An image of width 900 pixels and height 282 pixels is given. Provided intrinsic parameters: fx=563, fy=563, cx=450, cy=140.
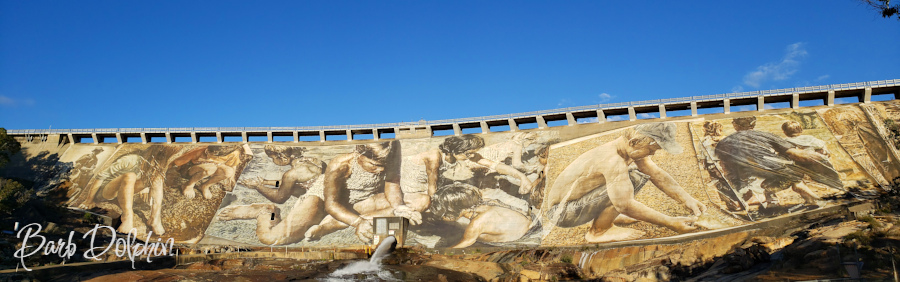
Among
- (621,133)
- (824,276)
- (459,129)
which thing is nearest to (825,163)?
(621,133)

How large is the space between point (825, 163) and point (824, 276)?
1926 centimetres

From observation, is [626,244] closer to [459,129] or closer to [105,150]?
[459,129]

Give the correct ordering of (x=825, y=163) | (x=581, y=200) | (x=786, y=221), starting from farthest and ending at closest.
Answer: (x=581, y=200) < (x=825, y=163) < (x=786, y=221)

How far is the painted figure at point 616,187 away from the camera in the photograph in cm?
3103

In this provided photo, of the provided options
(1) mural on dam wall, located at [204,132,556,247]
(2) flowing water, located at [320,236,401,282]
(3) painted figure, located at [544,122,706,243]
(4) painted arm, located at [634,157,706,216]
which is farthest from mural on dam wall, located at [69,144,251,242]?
(4) painted arm, located at [634,157,706,216]

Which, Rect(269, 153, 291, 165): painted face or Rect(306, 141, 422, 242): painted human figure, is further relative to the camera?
Rect(269, 153, 291, 165): painted face

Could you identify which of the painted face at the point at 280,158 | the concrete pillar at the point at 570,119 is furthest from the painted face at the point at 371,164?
the concrete pillar at the point at 570,119

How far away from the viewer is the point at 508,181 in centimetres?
3697

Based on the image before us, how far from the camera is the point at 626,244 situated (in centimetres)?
2975

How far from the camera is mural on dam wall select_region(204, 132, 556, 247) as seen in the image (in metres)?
35.0

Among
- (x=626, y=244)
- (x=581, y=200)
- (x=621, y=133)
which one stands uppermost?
(x=621, y=133)

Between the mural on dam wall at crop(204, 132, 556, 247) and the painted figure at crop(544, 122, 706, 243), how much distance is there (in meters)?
2.04

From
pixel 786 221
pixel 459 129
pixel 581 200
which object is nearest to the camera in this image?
pixel 786 221

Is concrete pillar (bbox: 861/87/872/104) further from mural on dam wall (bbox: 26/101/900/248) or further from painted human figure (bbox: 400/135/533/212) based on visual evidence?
painted human figure (bbox: 400/135/533/212)
